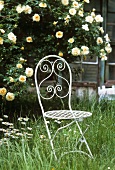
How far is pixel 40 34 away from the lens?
15.4 feet

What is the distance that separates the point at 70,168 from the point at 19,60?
176cm

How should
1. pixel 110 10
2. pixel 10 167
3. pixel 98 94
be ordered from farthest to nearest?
pixel 110 10, pixel 98 94, pixel 10 167

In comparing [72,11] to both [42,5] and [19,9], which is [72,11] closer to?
[42,5]

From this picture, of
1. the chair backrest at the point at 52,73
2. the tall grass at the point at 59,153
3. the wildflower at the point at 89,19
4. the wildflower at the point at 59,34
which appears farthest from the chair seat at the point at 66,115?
the wildflower at the point at 89,19

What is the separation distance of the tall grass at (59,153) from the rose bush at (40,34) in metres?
0.75

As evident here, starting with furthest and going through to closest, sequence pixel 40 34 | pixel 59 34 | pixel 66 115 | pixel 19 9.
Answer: pixel 40 34
pixel 59 34
pixel 19 9
pixel 66 115

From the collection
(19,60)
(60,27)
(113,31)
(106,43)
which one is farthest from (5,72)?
(113,31)

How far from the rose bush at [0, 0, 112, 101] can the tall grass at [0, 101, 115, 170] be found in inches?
29.5

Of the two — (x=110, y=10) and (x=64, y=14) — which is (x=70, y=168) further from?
(x=110, y=10)

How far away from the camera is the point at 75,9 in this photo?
4.50 metres

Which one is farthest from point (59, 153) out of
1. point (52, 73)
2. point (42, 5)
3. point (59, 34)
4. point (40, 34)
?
point (52, 73)

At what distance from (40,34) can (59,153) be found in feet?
6.82

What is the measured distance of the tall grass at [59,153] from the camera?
2.66 meters

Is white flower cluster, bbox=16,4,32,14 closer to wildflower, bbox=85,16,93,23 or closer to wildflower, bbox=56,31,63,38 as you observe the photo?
wildflower, bbox=56,31,63,38
